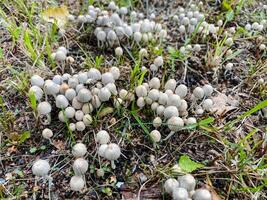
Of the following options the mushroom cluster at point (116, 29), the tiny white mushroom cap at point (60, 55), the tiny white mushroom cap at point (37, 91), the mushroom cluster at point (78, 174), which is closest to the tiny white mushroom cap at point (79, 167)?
the mushroom cluster at point (78, 174)

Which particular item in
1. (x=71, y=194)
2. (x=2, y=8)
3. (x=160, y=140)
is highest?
(x=2, y=8)

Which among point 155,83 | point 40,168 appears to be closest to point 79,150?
point 40,168

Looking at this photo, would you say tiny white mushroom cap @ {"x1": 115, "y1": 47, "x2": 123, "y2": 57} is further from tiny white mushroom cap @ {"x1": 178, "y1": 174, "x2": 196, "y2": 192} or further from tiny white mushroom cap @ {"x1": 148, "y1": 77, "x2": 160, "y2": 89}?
tiny white mushroom cap @ {"x1": 178, "y1": 174, "x2": 196, "y2": 192}

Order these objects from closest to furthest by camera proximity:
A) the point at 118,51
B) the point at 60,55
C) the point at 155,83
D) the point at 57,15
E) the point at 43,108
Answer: the point at 43,108, the point at 155,83, the point at 60,55, the point at 118,51, the point at 57,15

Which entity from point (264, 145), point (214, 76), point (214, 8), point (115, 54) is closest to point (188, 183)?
point (264, 145)

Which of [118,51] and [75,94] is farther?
[118,51]

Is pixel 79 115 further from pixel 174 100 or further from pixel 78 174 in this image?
pixel 174 100

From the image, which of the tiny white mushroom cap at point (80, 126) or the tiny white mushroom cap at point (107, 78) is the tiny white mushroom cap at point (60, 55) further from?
the tiny white mushroom cap at point (80, 126)

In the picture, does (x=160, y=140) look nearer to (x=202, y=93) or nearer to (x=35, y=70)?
(x=202, y=93)
